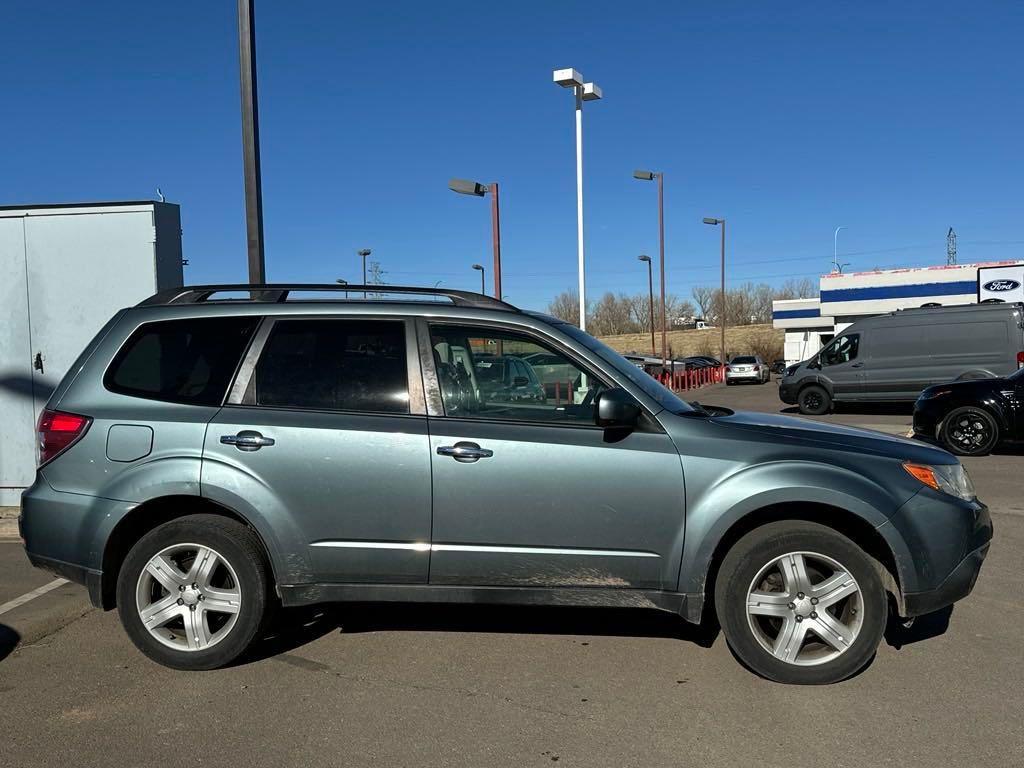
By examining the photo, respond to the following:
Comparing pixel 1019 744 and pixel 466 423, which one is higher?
pixel 466 423

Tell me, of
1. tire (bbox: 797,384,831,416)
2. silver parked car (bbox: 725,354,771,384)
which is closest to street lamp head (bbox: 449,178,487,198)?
tire (bbox: 797,384,831,416)

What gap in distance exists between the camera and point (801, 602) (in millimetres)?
4020

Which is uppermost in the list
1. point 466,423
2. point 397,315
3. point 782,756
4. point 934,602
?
point 397,315

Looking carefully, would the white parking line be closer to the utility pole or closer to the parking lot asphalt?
the parking lot asphalt

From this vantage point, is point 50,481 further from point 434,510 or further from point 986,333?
point 986,333

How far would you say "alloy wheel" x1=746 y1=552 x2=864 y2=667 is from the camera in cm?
399

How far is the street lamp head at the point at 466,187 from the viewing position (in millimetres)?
16953

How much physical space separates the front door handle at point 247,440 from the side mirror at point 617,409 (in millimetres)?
1617

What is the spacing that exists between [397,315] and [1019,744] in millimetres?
3343

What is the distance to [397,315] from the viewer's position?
441 cm

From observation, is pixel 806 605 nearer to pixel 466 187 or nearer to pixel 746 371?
pixel 466 187

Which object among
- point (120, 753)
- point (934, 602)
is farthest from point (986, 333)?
point (120, 753)

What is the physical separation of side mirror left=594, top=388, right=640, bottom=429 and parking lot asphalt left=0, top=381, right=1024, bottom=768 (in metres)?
1.27

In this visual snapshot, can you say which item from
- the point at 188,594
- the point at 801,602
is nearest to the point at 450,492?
the point at 188,594
